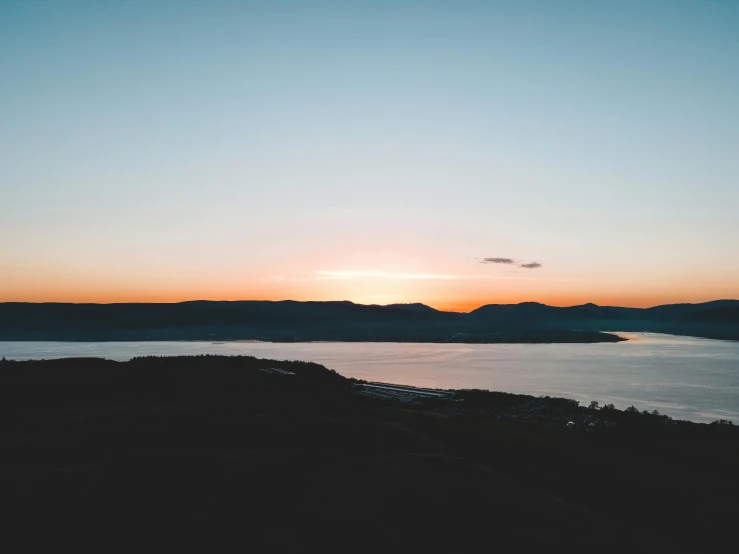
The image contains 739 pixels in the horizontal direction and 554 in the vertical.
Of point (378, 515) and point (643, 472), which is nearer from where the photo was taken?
point (378, 515)

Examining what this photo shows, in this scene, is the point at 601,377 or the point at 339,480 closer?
the point at 339,480

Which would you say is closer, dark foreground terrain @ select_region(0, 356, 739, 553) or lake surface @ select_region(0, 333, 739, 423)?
dark foreground terrain @ select_region(0, 356, 739, 553)

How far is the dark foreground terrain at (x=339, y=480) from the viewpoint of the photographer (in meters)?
10.1

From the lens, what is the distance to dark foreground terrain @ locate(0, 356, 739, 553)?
10.1 m

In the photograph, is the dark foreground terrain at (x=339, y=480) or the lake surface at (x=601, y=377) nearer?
the dark foreground terrain at (x=339, y=480)

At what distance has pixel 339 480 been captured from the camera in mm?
12758

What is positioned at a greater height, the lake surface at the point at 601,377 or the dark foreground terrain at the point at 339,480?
the dark foreground terrain at the point at 339,480

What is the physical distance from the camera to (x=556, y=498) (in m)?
13.4

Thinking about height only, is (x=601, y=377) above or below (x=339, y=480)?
below

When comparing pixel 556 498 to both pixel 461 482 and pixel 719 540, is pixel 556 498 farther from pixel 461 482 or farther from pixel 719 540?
pixel 719 540

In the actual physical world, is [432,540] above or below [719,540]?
above

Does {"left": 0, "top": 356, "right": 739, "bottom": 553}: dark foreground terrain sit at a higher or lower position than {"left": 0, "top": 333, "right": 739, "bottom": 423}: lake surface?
higher

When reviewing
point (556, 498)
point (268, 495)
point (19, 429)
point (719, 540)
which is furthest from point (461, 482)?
point (19, 429)

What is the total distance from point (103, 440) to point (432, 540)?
11448 millimetres
